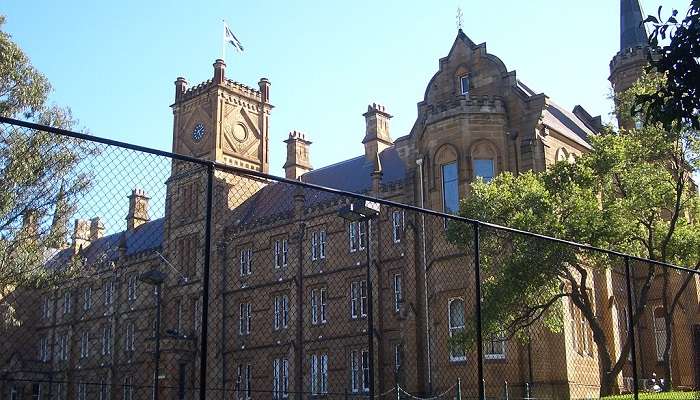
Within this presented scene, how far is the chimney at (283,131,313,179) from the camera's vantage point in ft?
170

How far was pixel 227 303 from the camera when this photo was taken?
46.1 metres

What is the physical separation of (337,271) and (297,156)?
13.2 meters

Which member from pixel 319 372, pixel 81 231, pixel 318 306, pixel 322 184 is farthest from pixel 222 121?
pixel 81 231

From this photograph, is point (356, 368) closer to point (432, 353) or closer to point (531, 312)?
point (432, 353)

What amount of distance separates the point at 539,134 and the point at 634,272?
906 centimetres

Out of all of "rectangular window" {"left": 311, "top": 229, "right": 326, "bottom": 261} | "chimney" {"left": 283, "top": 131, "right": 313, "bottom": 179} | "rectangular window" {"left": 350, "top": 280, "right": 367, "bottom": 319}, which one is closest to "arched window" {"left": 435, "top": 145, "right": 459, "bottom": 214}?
"rectangular window" {"left": 350, "top": 280, "right": 367, "bottom": 319}

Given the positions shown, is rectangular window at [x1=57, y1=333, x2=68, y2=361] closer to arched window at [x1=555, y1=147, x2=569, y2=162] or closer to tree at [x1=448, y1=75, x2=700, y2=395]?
arched window at [x1=555, y1=147, x2=569, y2=162]

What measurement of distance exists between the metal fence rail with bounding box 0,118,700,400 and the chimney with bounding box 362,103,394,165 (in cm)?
444

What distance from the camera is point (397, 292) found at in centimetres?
3812

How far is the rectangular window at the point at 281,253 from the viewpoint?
144 feet

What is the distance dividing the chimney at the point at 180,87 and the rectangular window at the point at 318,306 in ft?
63.4

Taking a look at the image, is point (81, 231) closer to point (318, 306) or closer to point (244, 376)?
point (318, 306)

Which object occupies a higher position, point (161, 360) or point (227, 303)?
point (227, 303)

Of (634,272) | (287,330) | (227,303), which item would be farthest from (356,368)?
(634,272)
